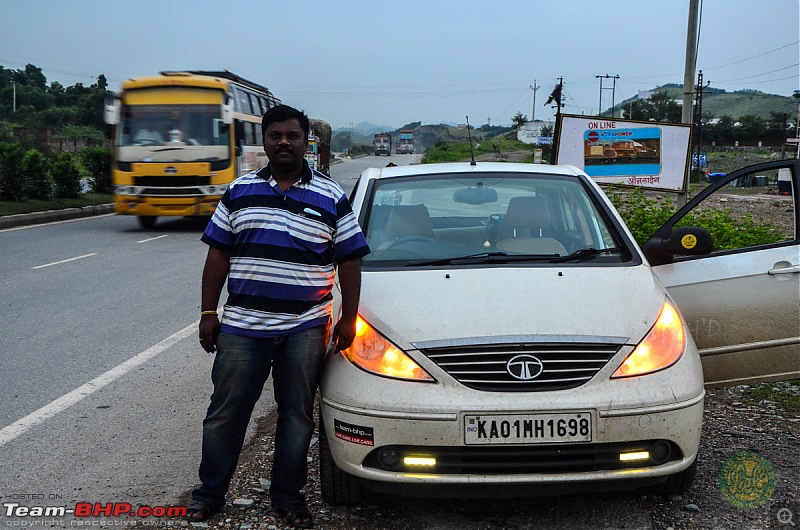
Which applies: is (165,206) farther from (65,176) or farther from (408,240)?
(408,240)

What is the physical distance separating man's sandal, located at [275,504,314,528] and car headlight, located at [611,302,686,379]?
1.37m

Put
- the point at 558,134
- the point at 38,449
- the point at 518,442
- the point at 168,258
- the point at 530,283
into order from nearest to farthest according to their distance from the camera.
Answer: the point at 518,442 → the point at 530,283 → the point at 38,449 → the point at 558,134 → the point at 168,258

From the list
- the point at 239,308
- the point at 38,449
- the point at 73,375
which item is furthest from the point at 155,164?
the point at 239,308

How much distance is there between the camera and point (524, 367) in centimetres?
326

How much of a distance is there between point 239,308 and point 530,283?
4.16 feet

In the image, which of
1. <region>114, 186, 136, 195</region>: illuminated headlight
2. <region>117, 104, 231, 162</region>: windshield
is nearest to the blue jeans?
<region>117, 104, 231, 162</region>: windshield

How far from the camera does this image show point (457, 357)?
3.29m

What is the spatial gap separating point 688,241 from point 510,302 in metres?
1.23

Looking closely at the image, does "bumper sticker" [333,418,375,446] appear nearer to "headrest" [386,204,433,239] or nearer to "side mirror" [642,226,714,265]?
"headrest" [386,204,433,239]

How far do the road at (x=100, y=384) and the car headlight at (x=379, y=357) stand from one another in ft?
3.77

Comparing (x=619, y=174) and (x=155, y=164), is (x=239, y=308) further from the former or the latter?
(x=155, y=164)

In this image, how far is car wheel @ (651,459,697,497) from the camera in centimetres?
364

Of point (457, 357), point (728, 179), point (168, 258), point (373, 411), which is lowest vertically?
point (168, 258)

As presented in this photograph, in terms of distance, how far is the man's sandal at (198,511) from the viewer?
3561 millimetres
